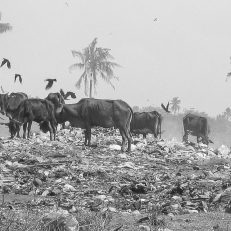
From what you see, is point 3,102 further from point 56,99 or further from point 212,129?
point 212,129

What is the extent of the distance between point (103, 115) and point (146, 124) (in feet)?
32.2

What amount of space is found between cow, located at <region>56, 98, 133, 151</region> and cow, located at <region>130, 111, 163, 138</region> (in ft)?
30.5

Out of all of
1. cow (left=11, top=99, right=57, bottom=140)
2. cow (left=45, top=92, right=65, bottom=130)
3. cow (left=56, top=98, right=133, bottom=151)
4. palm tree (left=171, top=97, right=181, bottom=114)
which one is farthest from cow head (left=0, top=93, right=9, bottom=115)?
palm tree (left=171, top=97, right=181, bottom=114)

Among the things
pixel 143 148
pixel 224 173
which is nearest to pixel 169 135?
pixel 143 148

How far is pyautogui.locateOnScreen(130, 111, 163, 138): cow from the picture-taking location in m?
21.5

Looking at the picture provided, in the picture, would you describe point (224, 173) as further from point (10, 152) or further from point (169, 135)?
point (169, 135)

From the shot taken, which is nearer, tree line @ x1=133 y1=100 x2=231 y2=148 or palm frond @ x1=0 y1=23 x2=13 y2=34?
palm frond @ x1=0 y1=23 x2=13 y2=34

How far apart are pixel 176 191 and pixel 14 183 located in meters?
2.43

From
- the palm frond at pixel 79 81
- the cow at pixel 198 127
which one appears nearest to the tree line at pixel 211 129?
the palm frond at pixel 79 81

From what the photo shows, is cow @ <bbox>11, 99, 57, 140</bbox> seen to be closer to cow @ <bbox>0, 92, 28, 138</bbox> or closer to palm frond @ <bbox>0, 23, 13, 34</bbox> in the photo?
cow @ <bbox>0, 92, 28, 138</bbox>

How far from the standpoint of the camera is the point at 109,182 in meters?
7.37

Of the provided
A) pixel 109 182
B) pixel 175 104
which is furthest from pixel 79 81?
pixel 175 104

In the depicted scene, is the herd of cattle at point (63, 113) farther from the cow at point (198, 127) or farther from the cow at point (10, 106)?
the cow at point (198, 127)

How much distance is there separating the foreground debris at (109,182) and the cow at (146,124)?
372 inches
